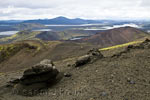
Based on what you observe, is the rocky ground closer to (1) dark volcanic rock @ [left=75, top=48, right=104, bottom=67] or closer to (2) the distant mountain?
(1) dark volcanic rock @ [left=75, top=48, right=104, bottom=67]

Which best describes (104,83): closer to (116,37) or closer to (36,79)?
(36,79)

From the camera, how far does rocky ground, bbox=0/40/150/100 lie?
13.4 metres

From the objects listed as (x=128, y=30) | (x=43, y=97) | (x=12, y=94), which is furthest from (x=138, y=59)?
(x=128, y=30)

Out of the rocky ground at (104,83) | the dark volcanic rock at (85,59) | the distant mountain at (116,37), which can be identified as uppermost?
the dark volcanic rock at (85,59)

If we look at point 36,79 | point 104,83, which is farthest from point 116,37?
point 36,79

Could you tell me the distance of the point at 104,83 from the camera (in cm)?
1562

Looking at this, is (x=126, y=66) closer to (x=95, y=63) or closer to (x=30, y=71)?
(x=95, y=63)

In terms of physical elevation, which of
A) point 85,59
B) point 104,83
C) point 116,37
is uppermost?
point 85,59

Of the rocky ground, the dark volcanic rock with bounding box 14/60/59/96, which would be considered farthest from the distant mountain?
the dark volcanic rock with bounding box 14/60/59/96

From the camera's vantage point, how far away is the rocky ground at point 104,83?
13430mm

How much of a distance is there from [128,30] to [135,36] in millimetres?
23848

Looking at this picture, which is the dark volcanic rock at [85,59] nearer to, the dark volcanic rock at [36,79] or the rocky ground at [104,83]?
the rocky ground at [104,83]

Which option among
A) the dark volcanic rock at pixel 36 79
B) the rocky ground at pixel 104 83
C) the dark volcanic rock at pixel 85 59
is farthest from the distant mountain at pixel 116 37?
the dark volcanic rock at pixel 36 79

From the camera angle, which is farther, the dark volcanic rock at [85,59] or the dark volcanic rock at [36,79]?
the dark volcanic rock at [85,59]
